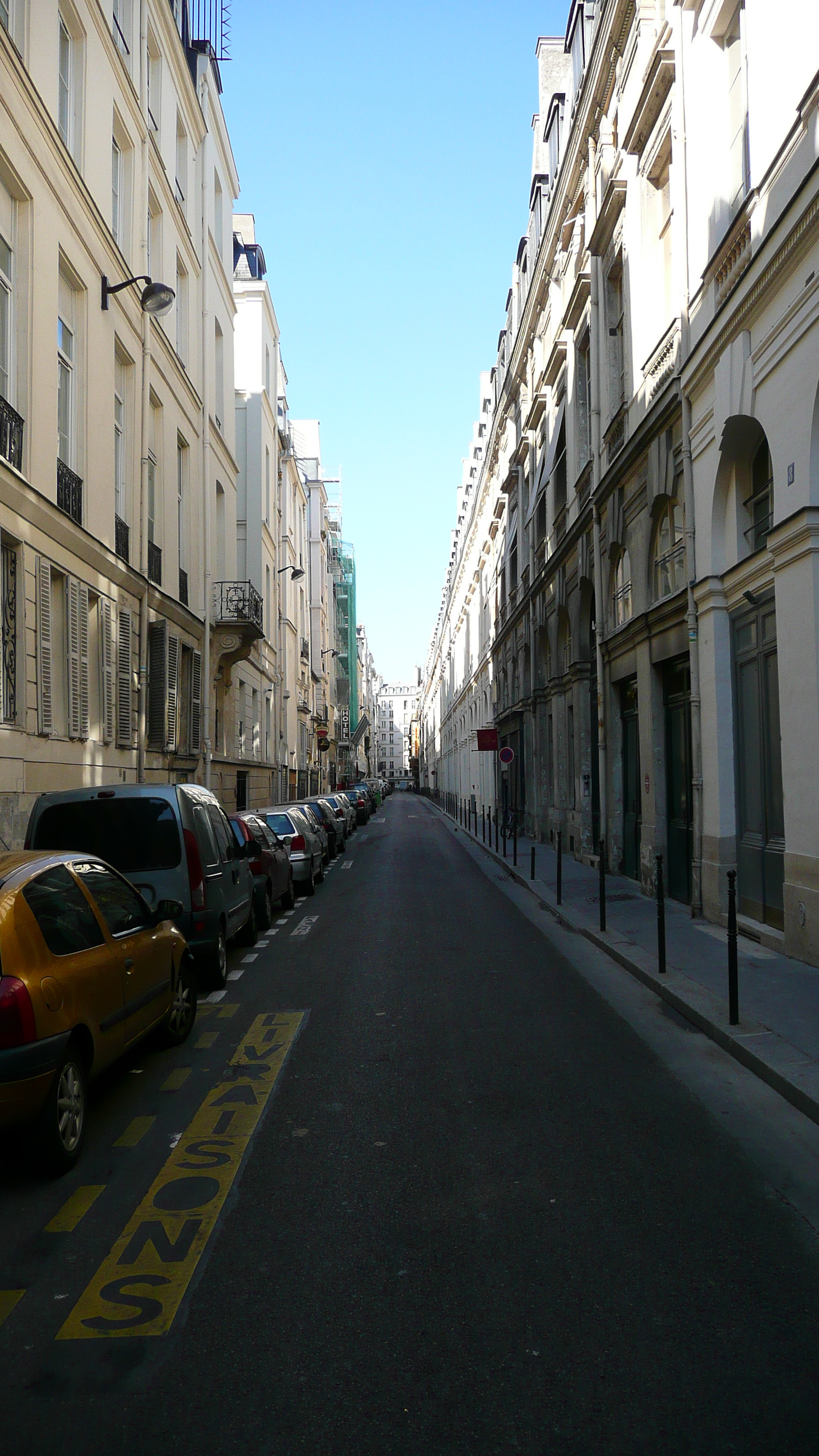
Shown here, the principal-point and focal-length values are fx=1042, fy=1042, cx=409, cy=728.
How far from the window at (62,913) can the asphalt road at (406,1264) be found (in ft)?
3.29

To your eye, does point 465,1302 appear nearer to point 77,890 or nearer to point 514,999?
point 77,890

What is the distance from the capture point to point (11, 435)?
12086 millimetres

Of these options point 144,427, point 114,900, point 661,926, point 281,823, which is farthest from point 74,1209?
point 144,427

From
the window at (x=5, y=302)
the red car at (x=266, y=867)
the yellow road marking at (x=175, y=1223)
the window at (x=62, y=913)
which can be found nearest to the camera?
the yellow road marking at (x=175, y=1223)

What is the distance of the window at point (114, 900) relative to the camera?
6.10 metres

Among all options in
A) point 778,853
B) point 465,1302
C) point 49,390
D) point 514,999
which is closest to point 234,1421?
point 465,1302

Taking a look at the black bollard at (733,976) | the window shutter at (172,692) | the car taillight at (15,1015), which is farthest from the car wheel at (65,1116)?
the window shutter at (172,692)

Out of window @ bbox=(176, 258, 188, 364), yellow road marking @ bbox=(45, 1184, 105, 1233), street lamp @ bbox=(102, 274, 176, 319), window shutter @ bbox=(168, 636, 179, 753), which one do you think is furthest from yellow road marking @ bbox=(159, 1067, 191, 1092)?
window @ bbox=(176, 258, 188, 364)

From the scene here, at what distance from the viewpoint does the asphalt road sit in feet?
→ 9.73

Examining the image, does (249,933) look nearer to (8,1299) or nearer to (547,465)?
(8,1299)

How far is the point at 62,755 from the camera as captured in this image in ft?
44.8

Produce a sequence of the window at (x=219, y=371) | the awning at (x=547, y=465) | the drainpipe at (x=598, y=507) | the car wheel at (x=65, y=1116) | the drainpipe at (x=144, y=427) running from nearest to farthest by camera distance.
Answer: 1. the car wheel at (x=65, y=1116)
2. the drainpipe at (x=144, y=427)
3. the drainpipe at (x=598, y=507)
4. the awning at (x=547, y=465)
5. the window at (x=219, y=371)

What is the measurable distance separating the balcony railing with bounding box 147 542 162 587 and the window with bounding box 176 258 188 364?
4930 mm

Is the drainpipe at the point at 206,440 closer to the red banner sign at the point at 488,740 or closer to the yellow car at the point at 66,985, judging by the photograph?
the red banner sign at the point at 488,740
